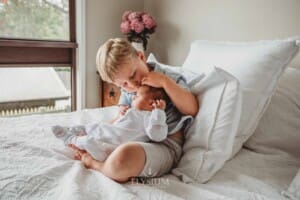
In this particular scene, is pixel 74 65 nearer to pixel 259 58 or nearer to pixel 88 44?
pixel 88 44

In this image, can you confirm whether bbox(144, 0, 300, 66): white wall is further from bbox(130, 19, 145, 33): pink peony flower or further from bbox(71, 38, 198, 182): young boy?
bbox(71, 38, 198, 182): young boy

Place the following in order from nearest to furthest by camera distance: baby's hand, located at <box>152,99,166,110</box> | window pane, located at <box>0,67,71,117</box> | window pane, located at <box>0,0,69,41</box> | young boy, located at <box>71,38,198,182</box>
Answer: young boy, located at <box>71,38,198,182</box> → baby's hand, located at <box>152,99,166,110</box> → window pane, located at <box>0,0,69,41</box> → window pane, located at <box>0,67,71,117</box>

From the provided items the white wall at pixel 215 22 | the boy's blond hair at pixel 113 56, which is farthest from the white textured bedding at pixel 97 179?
the white wall at pixel 215 22

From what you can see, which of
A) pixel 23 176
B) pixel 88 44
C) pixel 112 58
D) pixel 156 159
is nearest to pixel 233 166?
pixel 156 159

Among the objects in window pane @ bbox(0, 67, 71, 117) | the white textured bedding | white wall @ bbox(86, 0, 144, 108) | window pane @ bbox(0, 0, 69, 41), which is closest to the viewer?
the white textured bedding

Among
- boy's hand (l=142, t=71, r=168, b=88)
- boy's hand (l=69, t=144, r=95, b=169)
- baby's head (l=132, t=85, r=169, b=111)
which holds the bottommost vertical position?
boy's hand (l=69, t=144, r=95, b=169)

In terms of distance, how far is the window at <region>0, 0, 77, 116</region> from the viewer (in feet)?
7.46

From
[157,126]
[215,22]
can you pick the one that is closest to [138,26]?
[215,22]

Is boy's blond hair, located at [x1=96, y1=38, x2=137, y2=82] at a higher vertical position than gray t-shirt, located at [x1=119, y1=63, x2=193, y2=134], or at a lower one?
higher

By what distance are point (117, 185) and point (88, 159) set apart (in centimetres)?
22

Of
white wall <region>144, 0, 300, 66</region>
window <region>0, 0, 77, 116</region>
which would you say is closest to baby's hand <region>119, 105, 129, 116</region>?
white wall <region>144, 0, 300, 66</region>

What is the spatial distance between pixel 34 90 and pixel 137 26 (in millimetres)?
1021

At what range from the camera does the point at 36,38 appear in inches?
94.2

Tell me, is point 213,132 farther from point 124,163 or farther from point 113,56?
point 113,56
